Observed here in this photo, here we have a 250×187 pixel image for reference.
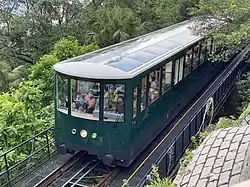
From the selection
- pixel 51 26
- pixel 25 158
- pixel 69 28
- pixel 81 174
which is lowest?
pixel 81 174

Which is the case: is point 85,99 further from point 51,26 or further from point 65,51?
point 51,26

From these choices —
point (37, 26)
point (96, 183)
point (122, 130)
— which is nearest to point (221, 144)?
point (122, 130)

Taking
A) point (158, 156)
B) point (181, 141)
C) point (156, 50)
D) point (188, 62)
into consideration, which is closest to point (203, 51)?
point (188, 62)

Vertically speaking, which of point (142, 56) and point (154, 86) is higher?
point (142, 56)

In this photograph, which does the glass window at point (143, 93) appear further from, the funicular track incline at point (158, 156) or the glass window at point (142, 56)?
the funicular track incline at point (158, 156)

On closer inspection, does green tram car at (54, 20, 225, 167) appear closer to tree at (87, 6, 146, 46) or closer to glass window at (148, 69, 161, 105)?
glass window at (148, 69, 161, 105)

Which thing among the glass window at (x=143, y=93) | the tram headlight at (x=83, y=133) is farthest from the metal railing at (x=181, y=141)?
the tram headlight at (x=83, y=133)

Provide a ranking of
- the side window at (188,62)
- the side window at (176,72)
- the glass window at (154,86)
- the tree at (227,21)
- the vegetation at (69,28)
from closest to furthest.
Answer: the glass window at (154,86) → the tree at (227,21) → the side window at (176,72) → the vegetation at (69,28) → the side window at (188,62)
